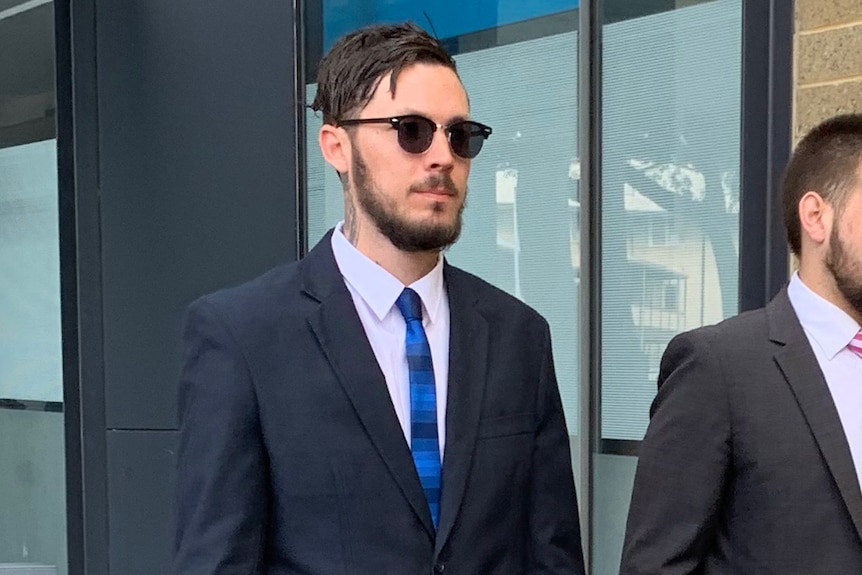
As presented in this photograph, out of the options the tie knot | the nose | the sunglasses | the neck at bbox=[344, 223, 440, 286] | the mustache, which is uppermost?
the sunglasses

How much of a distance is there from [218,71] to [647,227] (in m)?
2.28

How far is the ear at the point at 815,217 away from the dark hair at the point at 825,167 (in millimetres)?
13

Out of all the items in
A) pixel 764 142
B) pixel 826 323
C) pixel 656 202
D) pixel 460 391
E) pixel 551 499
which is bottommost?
pixel 551 499

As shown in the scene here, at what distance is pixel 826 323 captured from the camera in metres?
2.59

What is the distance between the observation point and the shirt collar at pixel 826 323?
258 centimetres

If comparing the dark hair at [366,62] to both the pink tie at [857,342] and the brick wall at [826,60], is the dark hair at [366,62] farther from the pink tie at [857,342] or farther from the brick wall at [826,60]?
the brick wall at [826,60]

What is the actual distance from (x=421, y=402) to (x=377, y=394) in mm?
93

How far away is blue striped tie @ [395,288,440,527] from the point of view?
2.31 metres

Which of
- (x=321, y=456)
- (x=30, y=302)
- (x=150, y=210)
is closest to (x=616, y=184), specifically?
(x=150, y=210)

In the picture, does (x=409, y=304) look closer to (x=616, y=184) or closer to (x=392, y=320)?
(x=392, y=320)

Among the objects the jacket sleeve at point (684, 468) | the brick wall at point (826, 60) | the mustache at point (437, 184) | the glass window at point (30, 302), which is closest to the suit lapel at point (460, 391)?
the mustache at point (437, 184)

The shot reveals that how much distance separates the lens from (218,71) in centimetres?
612

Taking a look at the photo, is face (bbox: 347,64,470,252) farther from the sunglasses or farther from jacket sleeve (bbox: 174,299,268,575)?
jacket sleeve (bbox: 174,299,268,575)

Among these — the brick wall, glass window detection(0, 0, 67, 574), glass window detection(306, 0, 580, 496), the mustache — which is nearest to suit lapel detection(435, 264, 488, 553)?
the mustache
